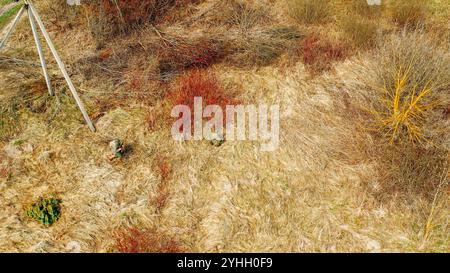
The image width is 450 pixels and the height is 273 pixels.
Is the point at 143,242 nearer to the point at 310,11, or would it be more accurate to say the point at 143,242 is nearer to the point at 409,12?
the point at 310,11

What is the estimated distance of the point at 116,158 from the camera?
16.8 ft

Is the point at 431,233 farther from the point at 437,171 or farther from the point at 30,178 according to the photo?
the point at 30,178

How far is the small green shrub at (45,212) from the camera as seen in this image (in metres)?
4.44

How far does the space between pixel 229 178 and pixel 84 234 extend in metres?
1.91

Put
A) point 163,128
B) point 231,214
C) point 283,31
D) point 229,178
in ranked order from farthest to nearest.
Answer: point 283,31, point 163,128, point 229,178, point 231,214

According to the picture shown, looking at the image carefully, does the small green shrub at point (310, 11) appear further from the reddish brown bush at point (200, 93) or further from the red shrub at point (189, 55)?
the reddish brown bush at point (200, 93)

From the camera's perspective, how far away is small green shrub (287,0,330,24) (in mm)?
7113

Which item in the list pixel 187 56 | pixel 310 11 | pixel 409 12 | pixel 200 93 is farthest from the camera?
pixel 310 11

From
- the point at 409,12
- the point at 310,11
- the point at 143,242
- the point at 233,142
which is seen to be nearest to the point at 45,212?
the point at 143,242

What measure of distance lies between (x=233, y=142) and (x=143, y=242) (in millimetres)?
1912

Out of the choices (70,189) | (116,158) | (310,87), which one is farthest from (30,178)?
(310,87)

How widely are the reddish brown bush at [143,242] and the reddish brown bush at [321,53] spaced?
3829 millimetres
